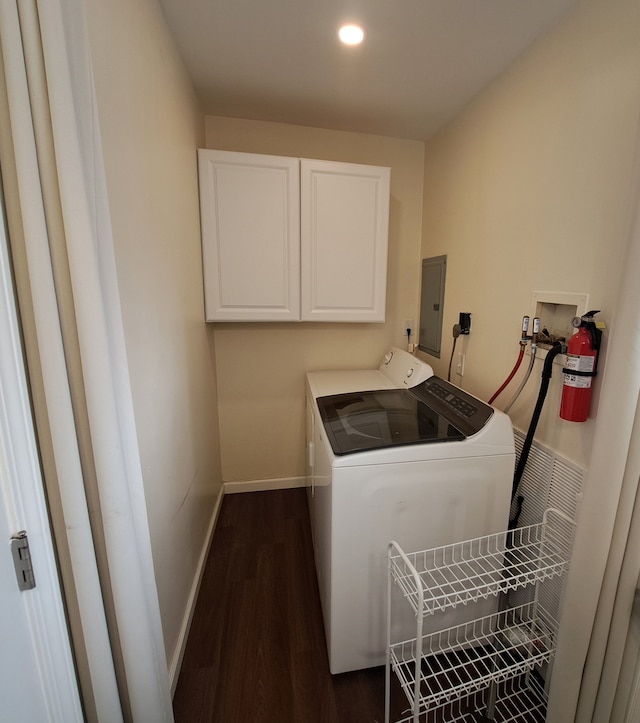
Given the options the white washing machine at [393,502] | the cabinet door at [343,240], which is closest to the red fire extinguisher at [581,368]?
the white washing machine at [393,502]

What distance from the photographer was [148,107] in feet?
3.89

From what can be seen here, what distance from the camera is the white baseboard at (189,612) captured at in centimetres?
131

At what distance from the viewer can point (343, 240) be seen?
2.06 meters

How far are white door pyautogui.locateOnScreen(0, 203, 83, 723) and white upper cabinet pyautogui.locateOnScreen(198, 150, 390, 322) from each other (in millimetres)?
1403

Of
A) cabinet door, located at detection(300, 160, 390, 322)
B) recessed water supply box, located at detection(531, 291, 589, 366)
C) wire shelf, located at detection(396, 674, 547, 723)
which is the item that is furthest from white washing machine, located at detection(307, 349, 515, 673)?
cabinet door, located at detection(300, 160, 390, 322)

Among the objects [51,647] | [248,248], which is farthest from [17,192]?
[248,248]

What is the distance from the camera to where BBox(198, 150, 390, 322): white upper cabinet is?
1.91 metres

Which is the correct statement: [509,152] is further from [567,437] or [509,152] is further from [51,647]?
[51,647]

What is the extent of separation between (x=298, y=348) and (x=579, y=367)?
66.2 inches

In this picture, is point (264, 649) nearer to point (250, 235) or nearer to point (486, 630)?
point (486, 630)

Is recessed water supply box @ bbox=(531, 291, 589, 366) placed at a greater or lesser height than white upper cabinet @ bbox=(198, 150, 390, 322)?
lesser

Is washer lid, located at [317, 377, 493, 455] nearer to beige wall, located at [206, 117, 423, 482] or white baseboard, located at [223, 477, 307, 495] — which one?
beige wall, located at [206, 117, 423, 482]

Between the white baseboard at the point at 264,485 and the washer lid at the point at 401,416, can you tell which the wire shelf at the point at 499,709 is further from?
the white baseboard at the point at 264,485

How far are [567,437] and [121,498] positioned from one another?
58.3 inches
